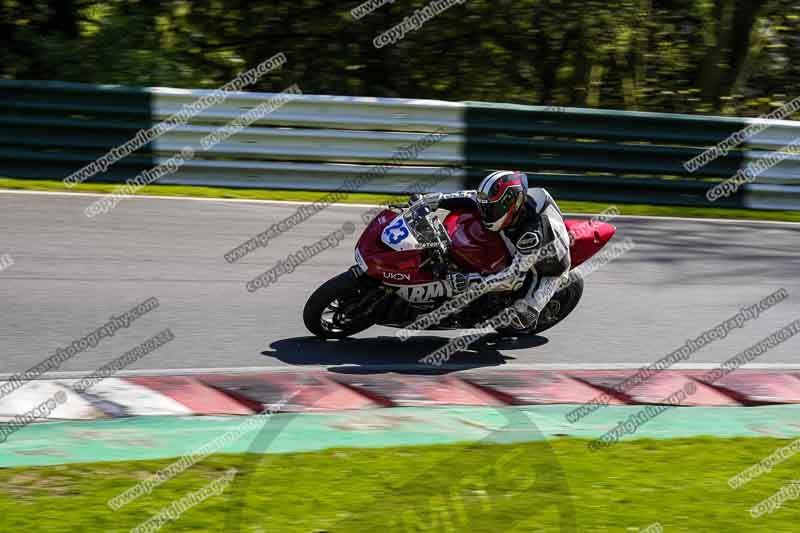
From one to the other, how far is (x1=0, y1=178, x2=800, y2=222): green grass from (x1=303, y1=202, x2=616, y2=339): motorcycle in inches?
195

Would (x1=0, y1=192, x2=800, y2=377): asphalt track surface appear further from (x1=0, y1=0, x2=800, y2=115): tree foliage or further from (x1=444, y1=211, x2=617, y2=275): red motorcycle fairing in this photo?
(x1=0, y1=0, x2=800, y2=115): tree foliage

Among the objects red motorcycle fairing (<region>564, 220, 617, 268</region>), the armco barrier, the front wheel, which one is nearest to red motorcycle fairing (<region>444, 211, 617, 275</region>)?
red motorcycle fairing (<region>564, 220, 617, 268</region>)

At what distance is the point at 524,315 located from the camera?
8.62 meters

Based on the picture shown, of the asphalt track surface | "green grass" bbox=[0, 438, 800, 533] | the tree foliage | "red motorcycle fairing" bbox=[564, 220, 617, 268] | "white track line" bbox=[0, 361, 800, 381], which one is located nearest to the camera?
"green grass" bbox=[0, 438, 800, 533]

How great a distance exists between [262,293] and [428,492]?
4216 mm

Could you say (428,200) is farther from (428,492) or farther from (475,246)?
(428,492)

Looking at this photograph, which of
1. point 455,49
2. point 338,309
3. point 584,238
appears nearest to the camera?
point 338,309

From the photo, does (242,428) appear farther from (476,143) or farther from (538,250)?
(476,143)

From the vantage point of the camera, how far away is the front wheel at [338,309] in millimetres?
8383

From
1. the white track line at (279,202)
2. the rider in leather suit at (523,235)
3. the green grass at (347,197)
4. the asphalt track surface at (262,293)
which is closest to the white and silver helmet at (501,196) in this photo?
the rider in leather suit at (523,235)

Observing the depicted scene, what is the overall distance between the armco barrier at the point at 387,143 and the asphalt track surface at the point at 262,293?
0.95 metres

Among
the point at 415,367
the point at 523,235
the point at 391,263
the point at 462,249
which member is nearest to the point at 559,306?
the point at 523,235

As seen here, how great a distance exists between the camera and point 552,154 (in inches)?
578

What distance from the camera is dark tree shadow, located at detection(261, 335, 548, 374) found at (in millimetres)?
8383
